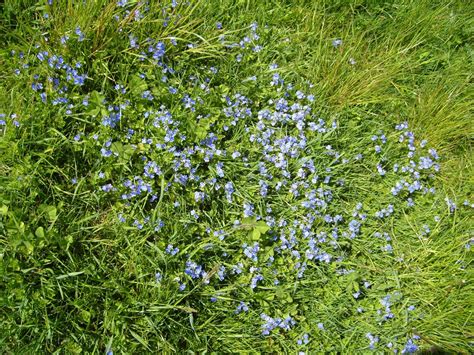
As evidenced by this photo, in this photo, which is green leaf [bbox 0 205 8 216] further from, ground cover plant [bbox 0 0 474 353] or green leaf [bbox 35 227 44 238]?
green leaf [bbox 35 227 44 238]

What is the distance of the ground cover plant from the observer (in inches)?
101

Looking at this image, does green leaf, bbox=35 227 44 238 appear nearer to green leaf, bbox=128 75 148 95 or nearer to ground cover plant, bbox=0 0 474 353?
ground cover plant, bbox=0 0 474 353

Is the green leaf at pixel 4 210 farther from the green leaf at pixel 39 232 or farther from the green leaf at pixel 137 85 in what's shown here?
the green leaf at pixel 137 85

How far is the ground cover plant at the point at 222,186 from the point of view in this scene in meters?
2.57

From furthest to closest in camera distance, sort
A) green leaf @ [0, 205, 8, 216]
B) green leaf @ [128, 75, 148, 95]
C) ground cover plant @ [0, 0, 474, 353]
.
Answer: green leaf @ [128, 75, 148, 95]
ground cover plant @ [0, 0, 474, 353]
green leaf @ [0, 205, 8, 216]

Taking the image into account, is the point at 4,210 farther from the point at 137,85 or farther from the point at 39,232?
the point at 137,85

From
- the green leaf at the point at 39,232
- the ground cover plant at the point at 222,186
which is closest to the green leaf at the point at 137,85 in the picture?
the ground cover plant at the point at 222,186

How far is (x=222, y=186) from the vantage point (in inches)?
117

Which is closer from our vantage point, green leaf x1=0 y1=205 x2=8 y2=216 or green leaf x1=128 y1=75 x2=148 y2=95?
green leaf x1=0 y1=205 x2=8 y2=216

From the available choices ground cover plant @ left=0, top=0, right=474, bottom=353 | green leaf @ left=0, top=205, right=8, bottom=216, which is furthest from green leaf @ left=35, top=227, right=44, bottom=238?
green leaf @ left=0, top=205, right=8, bottom=216

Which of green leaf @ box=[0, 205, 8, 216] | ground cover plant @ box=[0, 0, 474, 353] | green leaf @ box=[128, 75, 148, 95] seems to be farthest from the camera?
green leaf @ box=[128, 75, 148, 95]

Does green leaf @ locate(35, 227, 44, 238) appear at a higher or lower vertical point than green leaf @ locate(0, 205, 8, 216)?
lower

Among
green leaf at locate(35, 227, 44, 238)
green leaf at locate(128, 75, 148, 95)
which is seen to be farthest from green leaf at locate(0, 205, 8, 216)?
green leaf at locate(128, 75, 148, 95)

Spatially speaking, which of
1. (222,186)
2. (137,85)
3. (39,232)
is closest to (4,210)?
(39,232)
